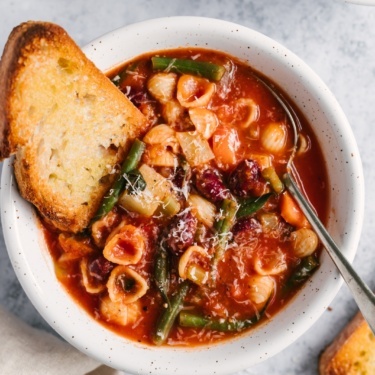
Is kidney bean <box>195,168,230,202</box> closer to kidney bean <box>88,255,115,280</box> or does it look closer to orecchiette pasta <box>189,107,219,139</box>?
orecchiette pasta <box>189,107,219,139</box>

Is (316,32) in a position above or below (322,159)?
above

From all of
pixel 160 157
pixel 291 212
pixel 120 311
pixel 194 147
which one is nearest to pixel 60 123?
pixel 160 157

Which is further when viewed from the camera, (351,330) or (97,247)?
(351,330)

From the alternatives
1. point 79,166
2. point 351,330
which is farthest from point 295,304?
point 79,166

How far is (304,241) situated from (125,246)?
87 cm

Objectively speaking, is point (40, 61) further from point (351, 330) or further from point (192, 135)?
point (351, 330)

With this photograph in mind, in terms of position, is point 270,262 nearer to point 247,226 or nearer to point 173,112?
point 247,226

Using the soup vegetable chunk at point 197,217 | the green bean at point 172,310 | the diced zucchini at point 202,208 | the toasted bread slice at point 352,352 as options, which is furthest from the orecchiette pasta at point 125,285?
the toasted bread slice at point 352,352

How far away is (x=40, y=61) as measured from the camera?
3213 millimetres

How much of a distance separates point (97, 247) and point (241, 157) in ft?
2.73

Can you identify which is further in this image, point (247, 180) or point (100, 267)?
point (100, 267)

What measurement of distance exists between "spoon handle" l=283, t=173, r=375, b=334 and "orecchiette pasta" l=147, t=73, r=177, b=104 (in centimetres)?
70

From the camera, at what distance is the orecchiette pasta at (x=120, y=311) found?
12.2ft

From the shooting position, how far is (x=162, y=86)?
3.66 m
